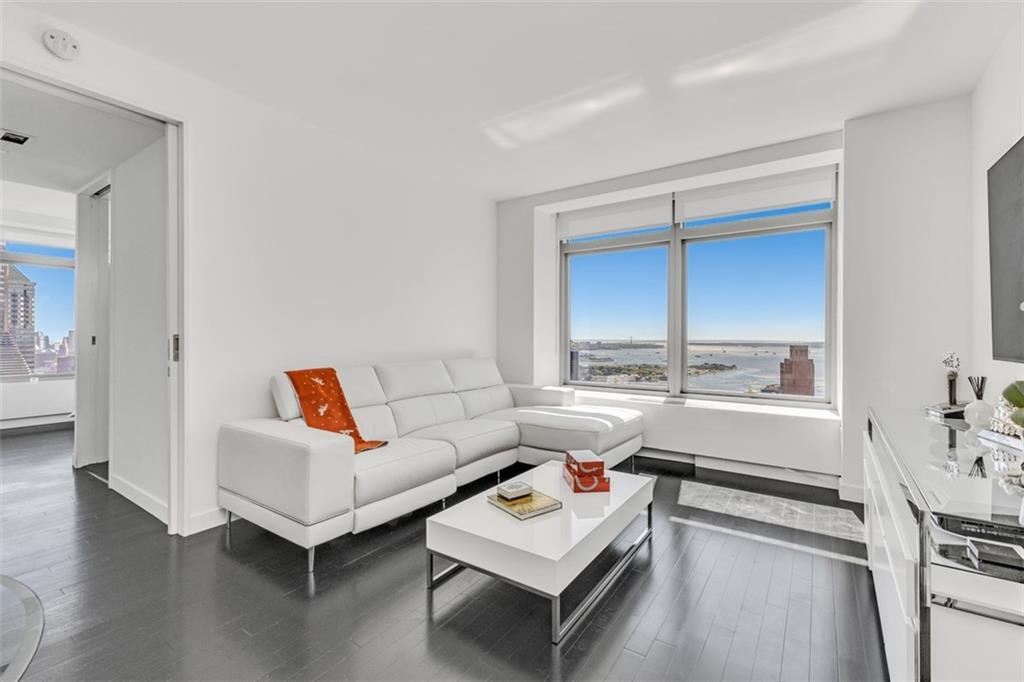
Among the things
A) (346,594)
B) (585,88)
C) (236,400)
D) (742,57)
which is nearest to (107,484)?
(236,400)

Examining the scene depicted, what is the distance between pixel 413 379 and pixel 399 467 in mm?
1249

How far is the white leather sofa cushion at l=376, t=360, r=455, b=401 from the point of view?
12.2 ft

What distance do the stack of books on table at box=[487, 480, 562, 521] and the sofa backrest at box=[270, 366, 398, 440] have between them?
1.29m

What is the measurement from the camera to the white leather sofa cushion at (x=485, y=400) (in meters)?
4.20

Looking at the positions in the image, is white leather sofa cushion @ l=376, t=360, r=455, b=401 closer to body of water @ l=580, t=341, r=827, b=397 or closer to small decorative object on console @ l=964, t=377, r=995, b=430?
body of water @ l=580, t=341, r=827, b=397

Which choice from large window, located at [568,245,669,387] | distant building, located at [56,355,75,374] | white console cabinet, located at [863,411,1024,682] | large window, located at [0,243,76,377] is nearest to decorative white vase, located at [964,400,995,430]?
white console cabinet, located at [863,411,1024,682]

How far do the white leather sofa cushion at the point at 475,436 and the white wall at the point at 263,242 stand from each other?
36.7 inches

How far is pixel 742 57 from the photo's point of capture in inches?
101

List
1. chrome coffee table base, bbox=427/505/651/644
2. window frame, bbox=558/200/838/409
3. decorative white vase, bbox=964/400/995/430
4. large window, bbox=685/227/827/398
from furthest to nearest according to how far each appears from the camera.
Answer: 1. large window, bbox=685/227/827/398
2. window frame, bbox=558/200/838/409
3. decorative white vase, bbox=964/400/995/430
4. chrome coffee table base, bbox=427/505/651/644

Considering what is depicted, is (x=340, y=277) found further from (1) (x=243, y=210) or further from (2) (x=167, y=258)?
(2) (x=167, y=258)

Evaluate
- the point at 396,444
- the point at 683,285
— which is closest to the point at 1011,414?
the point at 396,444

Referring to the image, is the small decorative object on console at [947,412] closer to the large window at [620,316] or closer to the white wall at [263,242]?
the large window at [620,316]

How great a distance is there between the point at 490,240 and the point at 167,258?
3151 millimetres

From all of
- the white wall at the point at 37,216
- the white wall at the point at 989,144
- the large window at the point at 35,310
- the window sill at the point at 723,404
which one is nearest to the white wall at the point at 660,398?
the window sill at the point at 723,404
